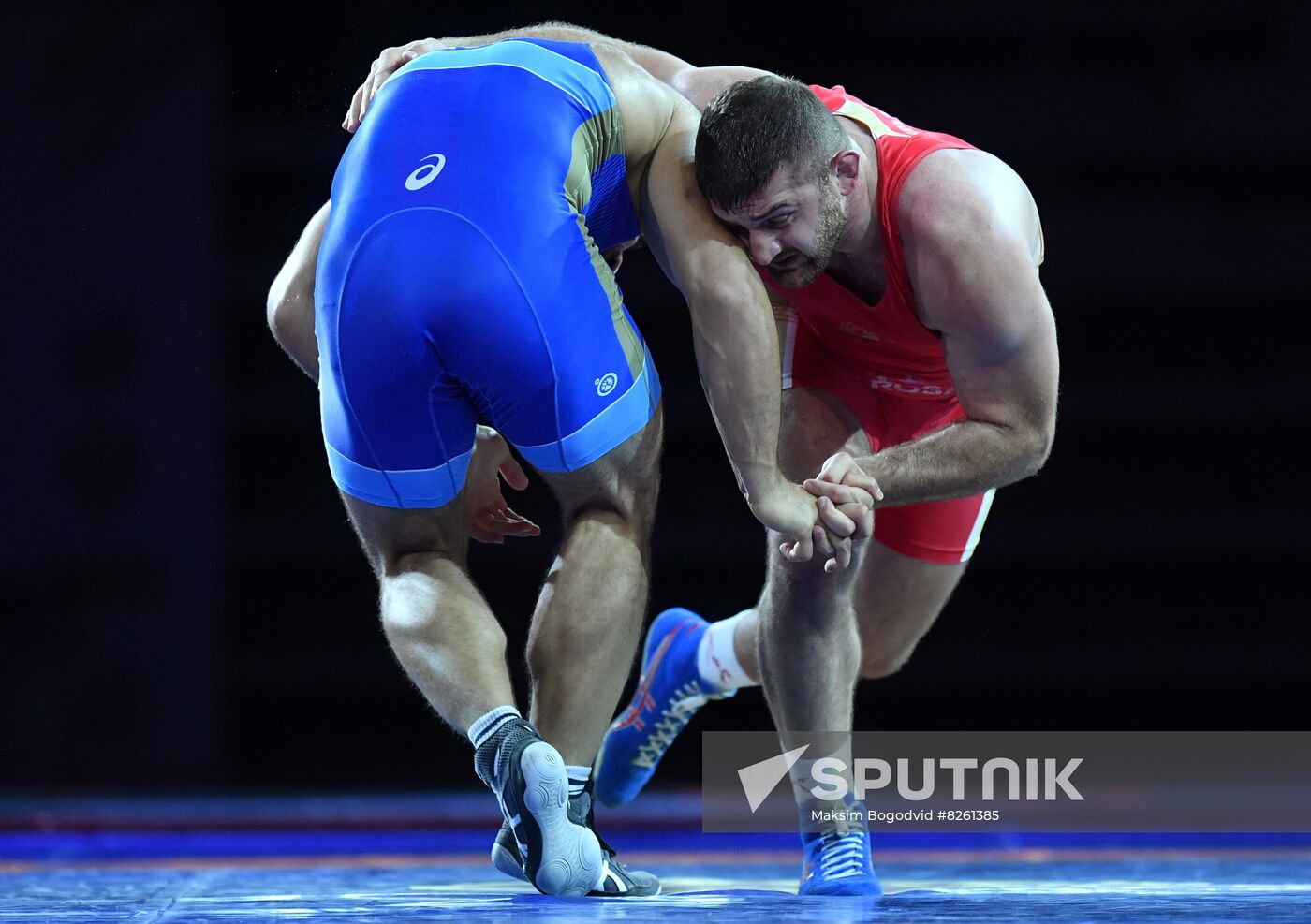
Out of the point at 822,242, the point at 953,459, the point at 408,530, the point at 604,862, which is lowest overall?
the point at 604,862

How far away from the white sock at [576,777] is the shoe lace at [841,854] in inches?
18.2

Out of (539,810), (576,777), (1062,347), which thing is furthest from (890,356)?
(1062,347)

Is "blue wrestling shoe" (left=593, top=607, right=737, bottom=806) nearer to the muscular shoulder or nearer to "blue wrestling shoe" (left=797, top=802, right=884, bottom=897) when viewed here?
"blue wrestling shoe" (left=797, top=802, right=884, bottom=897)

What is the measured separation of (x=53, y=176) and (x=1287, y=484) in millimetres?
3551

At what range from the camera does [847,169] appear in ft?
7.07

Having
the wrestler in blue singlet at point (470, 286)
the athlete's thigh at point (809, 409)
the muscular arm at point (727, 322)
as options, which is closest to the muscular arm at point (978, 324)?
the muscular arm at point (727, 322)

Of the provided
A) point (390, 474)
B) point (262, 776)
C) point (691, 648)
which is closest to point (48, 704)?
point (262, 776)

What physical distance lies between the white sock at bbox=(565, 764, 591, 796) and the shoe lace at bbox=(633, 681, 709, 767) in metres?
0.97

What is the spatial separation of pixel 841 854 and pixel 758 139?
1019mm

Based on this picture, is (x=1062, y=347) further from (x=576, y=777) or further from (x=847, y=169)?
(x=576, y=777)

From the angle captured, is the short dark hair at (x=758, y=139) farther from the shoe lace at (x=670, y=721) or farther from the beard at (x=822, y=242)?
the shoe lace at (x=670, y=721)

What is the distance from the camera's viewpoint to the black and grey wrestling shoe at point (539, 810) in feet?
5.66

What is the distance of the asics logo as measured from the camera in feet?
6.15

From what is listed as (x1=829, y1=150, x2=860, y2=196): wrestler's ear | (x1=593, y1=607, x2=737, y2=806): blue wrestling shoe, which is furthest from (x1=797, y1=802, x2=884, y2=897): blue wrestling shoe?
(x1=829, y1=150, x2=860, y2=196): wrestler's ear
